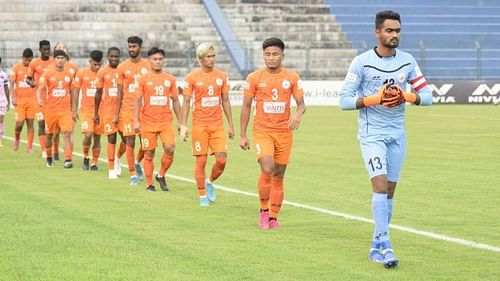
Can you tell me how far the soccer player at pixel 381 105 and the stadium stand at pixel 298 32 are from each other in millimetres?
39796

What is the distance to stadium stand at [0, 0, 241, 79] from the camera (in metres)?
48.6

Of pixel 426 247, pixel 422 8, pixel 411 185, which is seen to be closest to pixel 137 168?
pixel 411 185

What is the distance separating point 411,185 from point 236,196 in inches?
108

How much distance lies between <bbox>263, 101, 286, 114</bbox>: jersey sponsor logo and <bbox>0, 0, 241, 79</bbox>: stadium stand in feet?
116

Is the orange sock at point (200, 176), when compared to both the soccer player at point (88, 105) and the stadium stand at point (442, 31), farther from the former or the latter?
the stadium stand at point (442, 31)

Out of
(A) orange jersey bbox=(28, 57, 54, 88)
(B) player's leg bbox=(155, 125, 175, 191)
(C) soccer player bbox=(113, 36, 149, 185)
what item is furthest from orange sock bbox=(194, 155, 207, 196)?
(A) orange jersey bbox=(28, 57, 54, 88)

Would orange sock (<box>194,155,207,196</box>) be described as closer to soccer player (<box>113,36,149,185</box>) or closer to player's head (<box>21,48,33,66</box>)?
soccer player (<box>113,36,149,185</box>)

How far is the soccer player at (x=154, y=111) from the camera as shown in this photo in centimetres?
1648

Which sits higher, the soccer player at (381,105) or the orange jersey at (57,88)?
the soccer player at (381,105)

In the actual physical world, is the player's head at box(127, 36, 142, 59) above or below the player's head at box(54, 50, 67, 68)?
above

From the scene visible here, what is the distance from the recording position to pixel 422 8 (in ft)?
188

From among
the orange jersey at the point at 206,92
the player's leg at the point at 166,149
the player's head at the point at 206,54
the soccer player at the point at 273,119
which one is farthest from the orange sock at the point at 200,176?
the soccer player at the point at 273,119

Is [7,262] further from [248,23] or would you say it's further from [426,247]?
[248,23]

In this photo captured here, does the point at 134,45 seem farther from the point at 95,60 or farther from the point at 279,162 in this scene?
the point at 279,162
